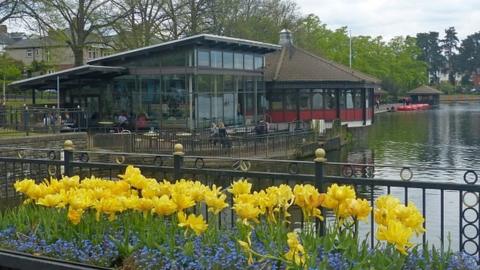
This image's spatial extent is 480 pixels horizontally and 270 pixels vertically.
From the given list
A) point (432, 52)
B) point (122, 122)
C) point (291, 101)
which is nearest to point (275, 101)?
point (291, 101)

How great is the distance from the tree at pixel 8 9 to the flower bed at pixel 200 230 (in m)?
26.5

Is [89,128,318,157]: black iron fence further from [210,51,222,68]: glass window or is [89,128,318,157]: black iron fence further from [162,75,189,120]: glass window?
[210,51,222,68]: glass window

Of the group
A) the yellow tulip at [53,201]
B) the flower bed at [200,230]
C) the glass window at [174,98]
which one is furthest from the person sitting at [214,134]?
the yellow tulip at [53,201]

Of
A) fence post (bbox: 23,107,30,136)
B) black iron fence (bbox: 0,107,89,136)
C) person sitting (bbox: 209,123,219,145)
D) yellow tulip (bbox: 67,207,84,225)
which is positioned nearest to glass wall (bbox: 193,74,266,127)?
person sitting (bbox: 209,123,219,145)

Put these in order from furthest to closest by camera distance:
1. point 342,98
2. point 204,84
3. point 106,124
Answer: point 342,98, point 106,124, point 204,84

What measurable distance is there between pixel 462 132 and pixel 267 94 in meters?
15.5

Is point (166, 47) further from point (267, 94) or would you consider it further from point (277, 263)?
point (277, 263)

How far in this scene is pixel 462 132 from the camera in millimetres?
45469

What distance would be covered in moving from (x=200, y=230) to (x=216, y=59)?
28304 mm

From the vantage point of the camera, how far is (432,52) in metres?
142

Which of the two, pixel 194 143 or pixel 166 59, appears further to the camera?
pixel 166 59

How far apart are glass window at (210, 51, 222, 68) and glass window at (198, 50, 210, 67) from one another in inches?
12.9

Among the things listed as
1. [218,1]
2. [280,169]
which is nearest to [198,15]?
[218,1]

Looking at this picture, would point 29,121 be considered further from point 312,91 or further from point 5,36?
point 5,36
